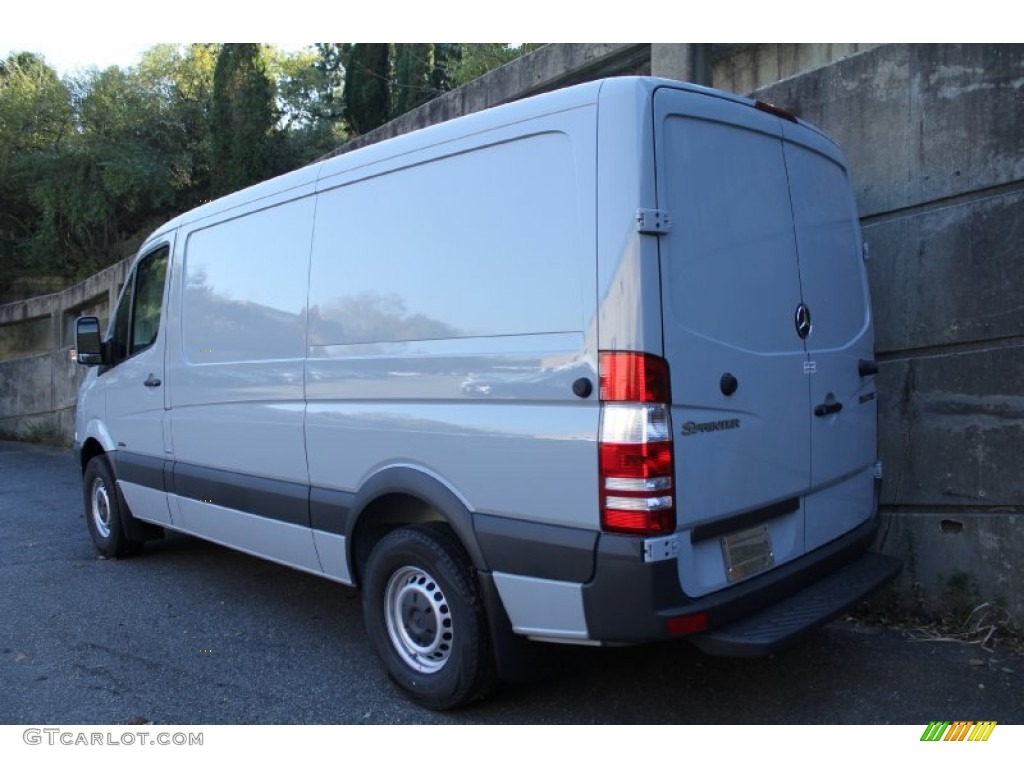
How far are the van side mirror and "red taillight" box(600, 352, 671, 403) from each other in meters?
4.42

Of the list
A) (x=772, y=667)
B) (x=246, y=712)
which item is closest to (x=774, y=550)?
(x=772, y=667)

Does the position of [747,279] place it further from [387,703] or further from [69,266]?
[69,266]

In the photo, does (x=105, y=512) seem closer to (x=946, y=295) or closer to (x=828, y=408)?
(x=828, y=408)

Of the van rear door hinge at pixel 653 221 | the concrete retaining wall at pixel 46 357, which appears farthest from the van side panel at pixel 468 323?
the concrete retaining wall at pixel 46 357

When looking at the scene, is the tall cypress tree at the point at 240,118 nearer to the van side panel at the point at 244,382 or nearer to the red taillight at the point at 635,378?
the van side panel at the point at 244,382

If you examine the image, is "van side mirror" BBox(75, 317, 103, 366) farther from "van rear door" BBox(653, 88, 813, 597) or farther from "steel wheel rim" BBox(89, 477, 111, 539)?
"van rear door" BBox(653, 88, 813, 597)

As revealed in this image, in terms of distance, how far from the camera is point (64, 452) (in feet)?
41.8

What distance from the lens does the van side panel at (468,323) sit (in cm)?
280

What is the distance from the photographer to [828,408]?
3.37 metres

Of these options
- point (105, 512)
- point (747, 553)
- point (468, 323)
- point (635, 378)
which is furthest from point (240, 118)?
point (747, 553)

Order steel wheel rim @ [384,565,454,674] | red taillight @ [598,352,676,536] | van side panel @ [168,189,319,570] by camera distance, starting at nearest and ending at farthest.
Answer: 1. red taillight @ [598,352,676,536]
2. steel wheel rim @ [384,565,454,674]
3. van side panel @ [168,189,319,570]

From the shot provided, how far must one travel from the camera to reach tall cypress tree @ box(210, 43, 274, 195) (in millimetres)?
15781
